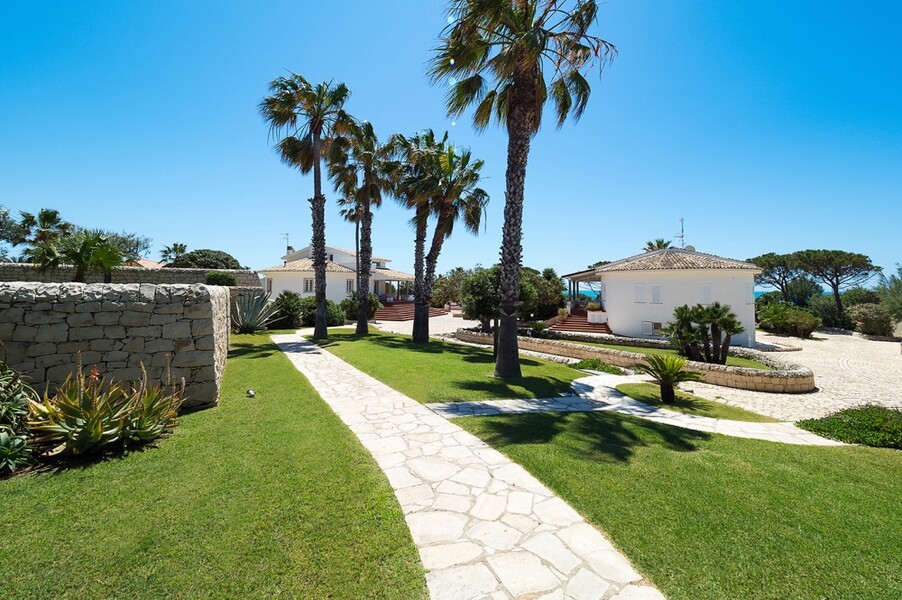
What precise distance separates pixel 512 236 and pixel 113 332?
9085 mm

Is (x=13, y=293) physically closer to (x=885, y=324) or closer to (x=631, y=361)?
(x=631, y=361)

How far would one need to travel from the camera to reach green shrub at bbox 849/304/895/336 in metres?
28.1

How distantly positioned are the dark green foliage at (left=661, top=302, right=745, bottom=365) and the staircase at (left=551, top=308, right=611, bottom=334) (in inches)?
394

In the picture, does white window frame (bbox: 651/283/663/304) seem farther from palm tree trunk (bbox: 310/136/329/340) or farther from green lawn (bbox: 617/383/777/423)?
palm tree trunk (bbox: 310/136/329/340)

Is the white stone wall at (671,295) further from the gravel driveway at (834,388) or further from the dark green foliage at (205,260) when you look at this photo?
the dark green foliage at (205,260)

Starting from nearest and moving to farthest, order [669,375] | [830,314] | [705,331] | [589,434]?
[589,434] < [669,375] < [705,331] < [830,314]

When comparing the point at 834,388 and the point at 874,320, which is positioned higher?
the point at 874,320

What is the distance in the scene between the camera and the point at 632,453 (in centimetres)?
564

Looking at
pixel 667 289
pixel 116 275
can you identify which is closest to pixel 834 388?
pixel 667 289

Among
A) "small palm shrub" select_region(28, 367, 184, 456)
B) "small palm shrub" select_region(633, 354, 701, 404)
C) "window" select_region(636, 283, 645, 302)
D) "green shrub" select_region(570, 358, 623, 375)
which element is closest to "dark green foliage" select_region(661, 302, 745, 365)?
"green shrub" select_region(570, 358, 623, 375)

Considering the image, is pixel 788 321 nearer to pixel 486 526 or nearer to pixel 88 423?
pixel 486 526

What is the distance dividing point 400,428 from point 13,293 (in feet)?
22.4

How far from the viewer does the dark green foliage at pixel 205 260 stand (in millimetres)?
39875

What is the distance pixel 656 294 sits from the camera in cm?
2441
